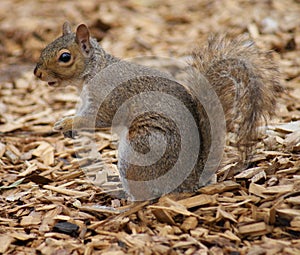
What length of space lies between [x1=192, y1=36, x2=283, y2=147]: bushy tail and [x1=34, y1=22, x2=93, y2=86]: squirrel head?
76 centimetres

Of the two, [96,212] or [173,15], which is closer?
[96,212]

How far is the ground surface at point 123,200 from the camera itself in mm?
2547

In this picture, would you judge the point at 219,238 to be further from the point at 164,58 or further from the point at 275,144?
the point at 164,58

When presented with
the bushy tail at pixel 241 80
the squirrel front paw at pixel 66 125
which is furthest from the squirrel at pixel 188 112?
the squirrel front paw at pixel 66 125

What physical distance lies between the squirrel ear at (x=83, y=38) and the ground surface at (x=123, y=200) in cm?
80

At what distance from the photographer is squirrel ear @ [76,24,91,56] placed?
3312 millimetres

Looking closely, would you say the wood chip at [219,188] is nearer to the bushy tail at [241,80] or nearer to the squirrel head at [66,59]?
the bushy tail at [241,80]

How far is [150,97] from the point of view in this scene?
120 inches

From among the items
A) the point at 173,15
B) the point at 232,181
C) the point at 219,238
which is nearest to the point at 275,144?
the point at 232,181

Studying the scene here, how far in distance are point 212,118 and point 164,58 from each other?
2608 millimetres

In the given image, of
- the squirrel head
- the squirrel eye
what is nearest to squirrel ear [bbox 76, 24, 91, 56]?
the squirrel head

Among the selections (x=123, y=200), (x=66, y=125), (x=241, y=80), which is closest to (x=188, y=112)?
(x=241, y=80)

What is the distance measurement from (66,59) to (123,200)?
942 millimetres

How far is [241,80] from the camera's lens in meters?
2.77
